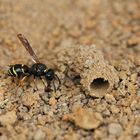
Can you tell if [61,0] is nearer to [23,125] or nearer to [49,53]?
[49,53]

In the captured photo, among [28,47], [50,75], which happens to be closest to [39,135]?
[50,75]

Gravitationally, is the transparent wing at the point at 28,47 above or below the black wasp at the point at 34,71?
above

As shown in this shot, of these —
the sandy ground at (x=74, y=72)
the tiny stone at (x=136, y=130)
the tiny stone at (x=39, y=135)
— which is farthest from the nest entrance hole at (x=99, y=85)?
the tiny stone at (x=39, y=135)

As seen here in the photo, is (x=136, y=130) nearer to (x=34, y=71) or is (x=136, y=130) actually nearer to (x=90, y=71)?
(x=90, y=71)

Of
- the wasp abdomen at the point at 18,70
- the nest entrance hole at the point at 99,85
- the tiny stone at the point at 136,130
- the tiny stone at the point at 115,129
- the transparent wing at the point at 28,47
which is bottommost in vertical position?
the tiny stone at the point at 136,130

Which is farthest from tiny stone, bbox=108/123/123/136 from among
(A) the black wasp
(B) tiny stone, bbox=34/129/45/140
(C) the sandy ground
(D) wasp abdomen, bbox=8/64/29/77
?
(D) wasp abdomen, bbox=8/64/29/77

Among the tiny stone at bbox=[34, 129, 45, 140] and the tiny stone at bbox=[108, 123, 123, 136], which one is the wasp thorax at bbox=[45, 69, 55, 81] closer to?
the tiny stone at bbox=[34, 129, 45, 140]

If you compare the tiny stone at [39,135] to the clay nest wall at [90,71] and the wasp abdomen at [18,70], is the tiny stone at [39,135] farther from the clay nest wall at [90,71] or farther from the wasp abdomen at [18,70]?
the wasp abdomen at [18,70]
